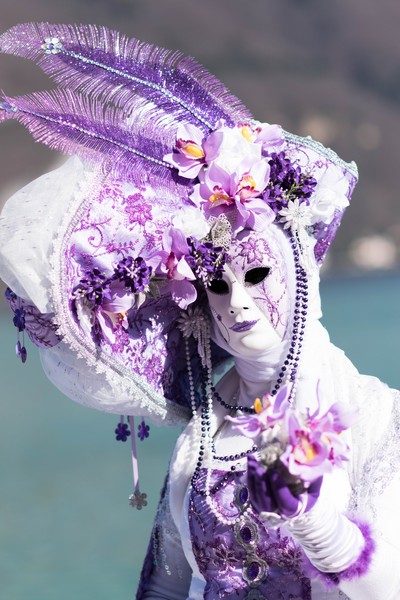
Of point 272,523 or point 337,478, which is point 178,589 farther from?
point 272,523

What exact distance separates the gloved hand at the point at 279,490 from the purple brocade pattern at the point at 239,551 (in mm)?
297

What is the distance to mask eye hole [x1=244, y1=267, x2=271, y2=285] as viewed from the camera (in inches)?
55.8

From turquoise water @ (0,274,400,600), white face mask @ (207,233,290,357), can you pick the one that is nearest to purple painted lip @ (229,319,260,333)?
white face mask @ (207,233,290,357)

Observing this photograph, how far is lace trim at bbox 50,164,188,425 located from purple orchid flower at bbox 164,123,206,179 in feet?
0.38

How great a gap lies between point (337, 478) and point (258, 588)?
0.68ft

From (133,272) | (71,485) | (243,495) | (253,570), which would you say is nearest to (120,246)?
(133,272)

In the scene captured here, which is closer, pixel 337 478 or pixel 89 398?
pixel 337 478

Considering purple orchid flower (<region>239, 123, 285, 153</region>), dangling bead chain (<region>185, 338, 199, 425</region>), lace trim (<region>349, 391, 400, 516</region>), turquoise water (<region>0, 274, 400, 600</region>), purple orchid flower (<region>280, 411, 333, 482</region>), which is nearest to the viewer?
purple orchid flower (<region>280, 411, 333, 482</region>)

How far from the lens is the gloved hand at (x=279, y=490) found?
43.1 inches

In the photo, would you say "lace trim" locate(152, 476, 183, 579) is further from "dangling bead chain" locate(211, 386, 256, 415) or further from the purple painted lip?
the purple painted lip

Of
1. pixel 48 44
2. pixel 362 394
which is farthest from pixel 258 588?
pixel 48 44

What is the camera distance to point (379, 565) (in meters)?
1.27

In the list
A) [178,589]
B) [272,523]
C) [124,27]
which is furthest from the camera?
[124,27]

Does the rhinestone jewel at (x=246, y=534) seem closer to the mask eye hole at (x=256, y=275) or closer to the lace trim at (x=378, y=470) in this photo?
the lace trim at (x=378, y=470)
